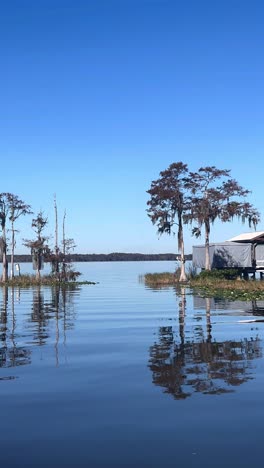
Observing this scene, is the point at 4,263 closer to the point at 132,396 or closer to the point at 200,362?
the point at 200,362

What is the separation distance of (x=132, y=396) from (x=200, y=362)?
3619 millimetres

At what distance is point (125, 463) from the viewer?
281 inches

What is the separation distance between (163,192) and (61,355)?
5031cm

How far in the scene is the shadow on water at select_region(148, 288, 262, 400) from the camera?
11.3m

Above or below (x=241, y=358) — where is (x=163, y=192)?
above

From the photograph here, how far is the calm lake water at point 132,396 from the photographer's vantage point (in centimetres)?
755

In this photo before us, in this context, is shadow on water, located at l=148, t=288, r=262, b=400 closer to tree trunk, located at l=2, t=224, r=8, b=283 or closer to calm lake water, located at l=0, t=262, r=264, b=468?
calm lake water, located at l=0, t=262, r=264, b=468

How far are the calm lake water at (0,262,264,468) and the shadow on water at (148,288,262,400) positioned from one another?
2cm

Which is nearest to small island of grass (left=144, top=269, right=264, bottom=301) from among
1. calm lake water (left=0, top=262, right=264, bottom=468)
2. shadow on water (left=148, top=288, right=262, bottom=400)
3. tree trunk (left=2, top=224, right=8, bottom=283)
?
tree trunk (left=2, top=224, right=8, bottom=283)

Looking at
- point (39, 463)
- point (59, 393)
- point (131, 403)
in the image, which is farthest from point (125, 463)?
point (59, 393)

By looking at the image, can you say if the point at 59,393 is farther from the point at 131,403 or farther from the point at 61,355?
the point at 61,355

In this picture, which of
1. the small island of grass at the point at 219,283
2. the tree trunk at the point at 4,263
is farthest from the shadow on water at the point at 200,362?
the tree trunk at the point at 4,263

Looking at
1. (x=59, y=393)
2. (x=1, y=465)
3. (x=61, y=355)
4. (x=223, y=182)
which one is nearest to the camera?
(x=1, y=465)

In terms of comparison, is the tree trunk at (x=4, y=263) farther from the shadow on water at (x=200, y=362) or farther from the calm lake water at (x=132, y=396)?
the shadow on water at (x=200, y=362)
